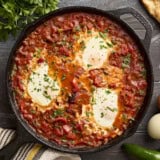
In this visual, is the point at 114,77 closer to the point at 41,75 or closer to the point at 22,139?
the point at 41,75

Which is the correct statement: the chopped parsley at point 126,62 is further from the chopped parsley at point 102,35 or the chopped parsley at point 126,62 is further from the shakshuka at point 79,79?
the chopped parsley at point 102,35

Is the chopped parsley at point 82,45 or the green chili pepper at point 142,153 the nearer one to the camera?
the chopped parsley at point 82,45

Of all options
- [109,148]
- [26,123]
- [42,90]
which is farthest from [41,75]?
[109,148]

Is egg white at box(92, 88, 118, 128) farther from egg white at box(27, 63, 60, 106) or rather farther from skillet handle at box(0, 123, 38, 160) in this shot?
skillet handle at box(0, 123, 38, 160)

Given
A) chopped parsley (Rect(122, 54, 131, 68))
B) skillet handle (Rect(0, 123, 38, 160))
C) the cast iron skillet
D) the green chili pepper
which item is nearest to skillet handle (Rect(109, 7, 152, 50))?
Answer: the cast iron skillet

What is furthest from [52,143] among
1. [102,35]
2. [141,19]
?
[141,19]

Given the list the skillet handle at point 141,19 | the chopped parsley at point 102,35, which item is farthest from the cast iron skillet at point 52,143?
the chopped parsley at point 102,35
